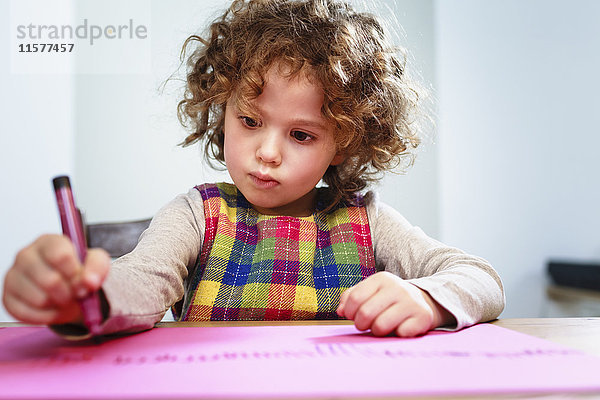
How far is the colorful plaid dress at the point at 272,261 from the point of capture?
688 mm

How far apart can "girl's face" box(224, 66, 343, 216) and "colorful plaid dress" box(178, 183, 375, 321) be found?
48 mm

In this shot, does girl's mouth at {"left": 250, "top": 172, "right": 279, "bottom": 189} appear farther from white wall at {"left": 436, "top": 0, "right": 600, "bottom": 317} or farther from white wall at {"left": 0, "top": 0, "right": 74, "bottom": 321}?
white wall at {"left": 436, "top": 0, "right": 600, "bottom": 317}

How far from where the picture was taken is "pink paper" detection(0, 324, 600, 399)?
0.29 meters

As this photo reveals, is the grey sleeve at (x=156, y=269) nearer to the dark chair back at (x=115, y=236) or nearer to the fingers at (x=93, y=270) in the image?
the fingers at (x=93, y=270)

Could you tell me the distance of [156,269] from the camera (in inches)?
22.6

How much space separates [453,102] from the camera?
2176mm

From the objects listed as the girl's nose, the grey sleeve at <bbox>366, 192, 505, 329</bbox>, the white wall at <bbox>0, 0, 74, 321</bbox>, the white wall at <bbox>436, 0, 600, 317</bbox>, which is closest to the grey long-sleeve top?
the grey sleeve at <bbox>366, 192, 505, 329</bbox>

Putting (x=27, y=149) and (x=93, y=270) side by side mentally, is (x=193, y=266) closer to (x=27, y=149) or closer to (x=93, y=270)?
(x=93, y=270)

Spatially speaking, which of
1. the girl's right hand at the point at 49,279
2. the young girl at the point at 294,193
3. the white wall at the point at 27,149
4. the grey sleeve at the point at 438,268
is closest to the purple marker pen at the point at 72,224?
the girl's right hand at the point at 49,279

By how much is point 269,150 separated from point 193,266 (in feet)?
0.61

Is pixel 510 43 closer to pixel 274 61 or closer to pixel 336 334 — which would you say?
pixel 274 61

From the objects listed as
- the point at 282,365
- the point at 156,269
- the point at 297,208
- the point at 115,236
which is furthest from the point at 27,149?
the point at 282,365

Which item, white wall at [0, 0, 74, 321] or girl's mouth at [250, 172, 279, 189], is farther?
white wall at [0, 0, 74, 321]

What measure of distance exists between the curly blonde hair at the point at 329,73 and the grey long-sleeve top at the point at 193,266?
0.29 ft
